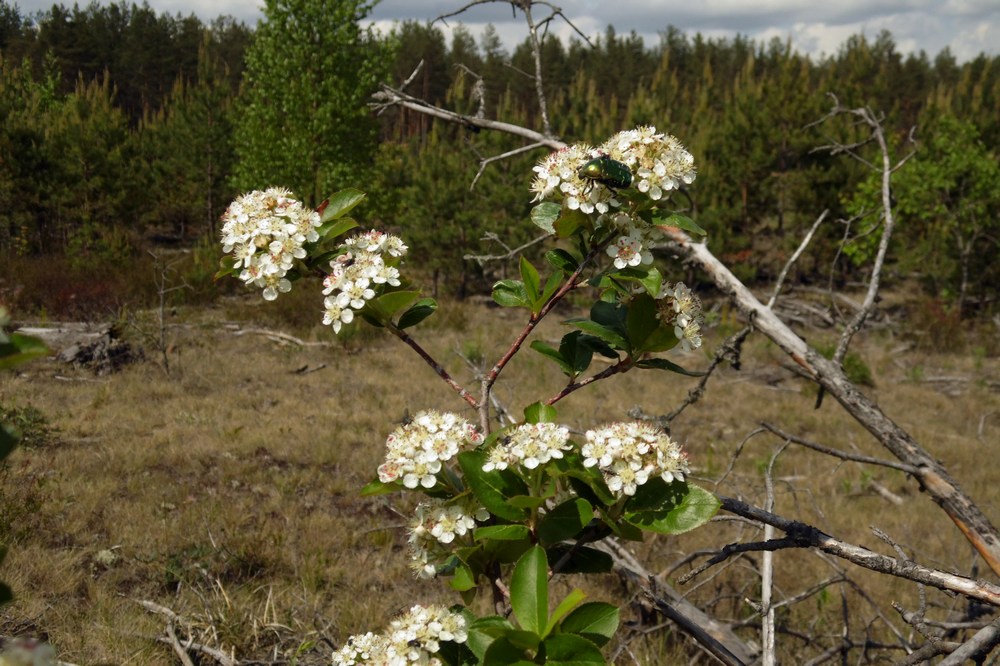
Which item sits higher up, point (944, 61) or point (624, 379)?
point (944, 61)

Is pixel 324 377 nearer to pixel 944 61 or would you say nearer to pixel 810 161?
pixel 810 161


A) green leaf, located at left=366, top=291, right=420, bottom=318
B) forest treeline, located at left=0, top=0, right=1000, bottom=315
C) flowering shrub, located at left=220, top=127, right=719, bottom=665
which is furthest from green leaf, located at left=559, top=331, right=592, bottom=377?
forest treeline, located at left=0, top=0, right=1000, bottom=315

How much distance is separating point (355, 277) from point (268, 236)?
0.14 meters

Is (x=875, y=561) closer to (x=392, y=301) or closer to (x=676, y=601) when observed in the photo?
(x=392, y=301)

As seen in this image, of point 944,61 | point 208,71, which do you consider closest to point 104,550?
point 208,71

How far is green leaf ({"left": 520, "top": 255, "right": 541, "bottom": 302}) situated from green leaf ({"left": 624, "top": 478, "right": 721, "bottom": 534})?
0.33m

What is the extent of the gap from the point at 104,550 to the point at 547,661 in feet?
12.8

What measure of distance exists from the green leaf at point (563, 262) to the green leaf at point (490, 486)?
0.32 meters

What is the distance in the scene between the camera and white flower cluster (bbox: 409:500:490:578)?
37.0 inches

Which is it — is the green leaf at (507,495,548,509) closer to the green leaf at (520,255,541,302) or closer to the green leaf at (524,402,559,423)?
the green leaf at (524,402,559,423)

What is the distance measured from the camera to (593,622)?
0.90 metres

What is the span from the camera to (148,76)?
35.8m

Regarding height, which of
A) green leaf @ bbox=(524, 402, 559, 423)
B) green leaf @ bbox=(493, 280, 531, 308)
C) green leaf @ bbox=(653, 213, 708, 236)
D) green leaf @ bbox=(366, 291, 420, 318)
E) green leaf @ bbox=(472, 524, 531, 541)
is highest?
green leaf @ bbox=(653, 213, 708, 236)

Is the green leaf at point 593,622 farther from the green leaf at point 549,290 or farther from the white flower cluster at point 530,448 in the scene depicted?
the green leaf at point 549,290
